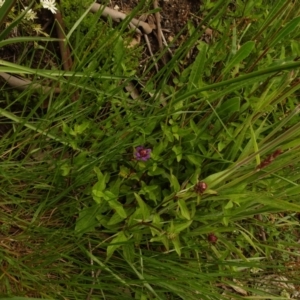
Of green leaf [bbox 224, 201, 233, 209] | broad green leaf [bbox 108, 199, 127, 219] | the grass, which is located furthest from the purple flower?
green leaf [bbox 224, 201, 233, 209]

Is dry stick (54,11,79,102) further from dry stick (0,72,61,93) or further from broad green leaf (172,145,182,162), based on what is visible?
broad green leaf (172,145,182,162)

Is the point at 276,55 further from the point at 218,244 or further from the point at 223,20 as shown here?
the point at 218,244

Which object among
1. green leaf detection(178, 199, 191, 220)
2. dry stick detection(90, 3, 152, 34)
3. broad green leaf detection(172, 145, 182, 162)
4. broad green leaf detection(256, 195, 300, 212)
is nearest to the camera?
broad green leaf detection(256, 195, 300, 212)

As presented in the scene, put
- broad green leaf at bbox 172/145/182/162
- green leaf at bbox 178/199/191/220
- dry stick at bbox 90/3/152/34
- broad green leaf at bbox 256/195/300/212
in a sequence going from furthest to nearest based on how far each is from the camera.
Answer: dry stick at bbox 90/3/152/34 < broad green leaf at bbox 172/145/182/162 < green leaf at bbox 178/199/191/220 < broad green leaf at bbox 256/195/300/212

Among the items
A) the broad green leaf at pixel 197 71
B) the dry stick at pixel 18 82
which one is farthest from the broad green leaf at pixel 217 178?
the dry stick at pixel 18 82

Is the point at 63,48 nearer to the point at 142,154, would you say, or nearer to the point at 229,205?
the point at 142,154

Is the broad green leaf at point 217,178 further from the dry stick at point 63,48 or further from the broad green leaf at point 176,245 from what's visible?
the dry stick at point 63,48

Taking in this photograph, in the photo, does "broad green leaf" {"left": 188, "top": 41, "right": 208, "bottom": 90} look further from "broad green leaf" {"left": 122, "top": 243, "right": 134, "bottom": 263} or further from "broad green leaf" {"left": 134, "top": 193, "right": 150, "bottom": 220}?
"broad green leaf" {"left": 122, "top": 243, "right": 134, "bottom": 263}

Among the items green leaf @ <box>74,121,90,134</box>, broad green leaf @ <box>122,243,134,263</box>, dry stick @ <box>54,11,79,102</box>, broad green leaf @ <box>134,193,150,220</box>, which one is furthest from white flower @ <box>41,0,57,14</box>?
broad green leaf @ <box>122,243,134,263</box>

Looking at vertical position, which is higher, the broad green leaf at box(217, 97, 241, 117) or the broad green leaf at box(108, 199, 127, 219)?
the broad green leaf at box(217, 97, 241, 117)

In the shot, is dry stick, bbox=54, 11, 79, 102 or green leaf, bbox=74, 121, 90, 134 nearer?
green leaf, bbox=74, 121, 90, 134

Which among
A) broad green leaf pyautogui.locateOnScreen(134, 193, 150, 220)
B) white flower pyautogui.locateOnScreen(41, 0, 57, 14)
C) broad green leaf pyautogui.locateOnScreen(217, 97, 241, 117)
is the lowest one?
broad green leaf pyautogui.locateOnScreen(134, 193, 150, 220)
